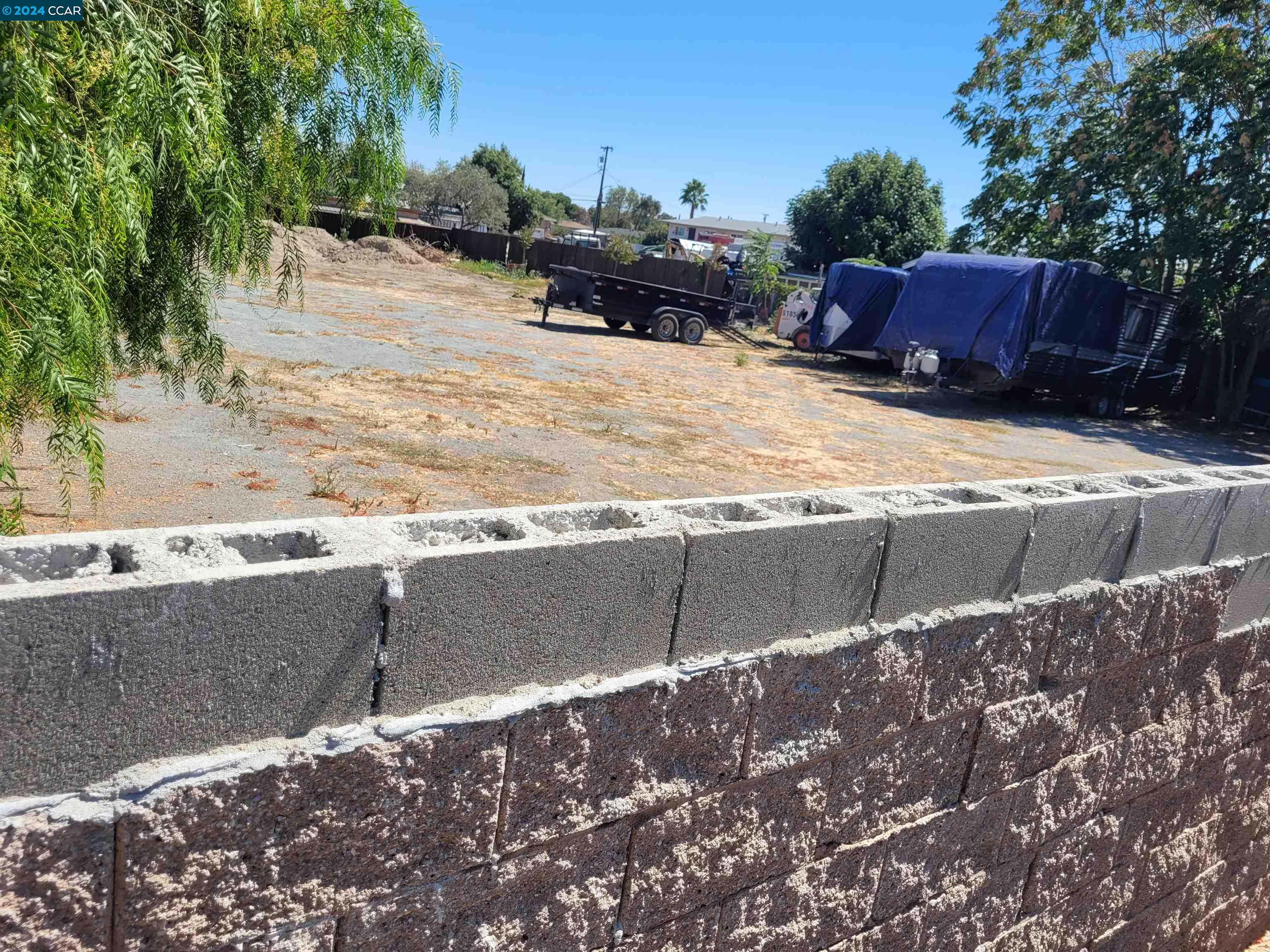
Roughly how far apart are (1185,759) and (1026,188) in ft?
68.4

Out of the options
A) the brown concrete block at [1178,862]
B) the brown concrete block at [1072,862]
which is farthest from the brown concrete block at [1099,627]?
the brown concrete block at [1178,862]

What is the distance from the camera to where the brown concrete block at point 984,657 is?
120 inches

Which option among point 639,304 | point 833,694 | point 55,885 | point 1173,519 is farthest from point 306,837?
point 639,304

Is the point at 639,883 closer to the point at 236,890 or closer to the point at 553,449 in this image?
the point at 236,890

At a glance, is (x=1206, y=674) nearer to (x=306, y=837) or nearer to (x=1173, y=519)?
(x=1173, y=519)

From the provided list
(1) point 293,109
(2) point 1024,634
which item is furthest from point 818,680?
(1) point 293,109

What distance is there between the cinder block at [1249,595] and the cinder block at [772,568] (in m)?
2.43

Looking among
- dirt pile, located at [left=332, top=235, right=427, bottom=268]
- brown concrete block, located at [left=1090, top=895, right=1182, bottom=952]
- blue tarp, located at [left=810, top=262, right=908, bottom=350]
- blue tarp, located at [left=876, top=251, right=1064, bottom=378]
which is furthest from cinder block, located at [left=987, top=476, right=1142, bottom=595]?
dirt pile, located at [left=332, top=235, right=427, bottom=268]

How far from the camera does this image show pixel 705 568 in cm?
242

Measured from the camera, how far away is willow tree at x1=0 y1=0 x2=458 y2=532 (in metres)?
2.70

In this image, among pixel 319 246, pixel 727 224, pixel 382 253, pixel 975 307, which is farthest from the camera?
pixel 727 224

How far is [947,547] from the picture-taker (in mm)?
3027

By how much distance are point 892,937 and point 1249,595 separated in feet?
8.24

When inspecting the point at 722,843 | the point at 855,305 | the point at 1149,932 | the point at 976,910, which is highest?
the point at 855,305
